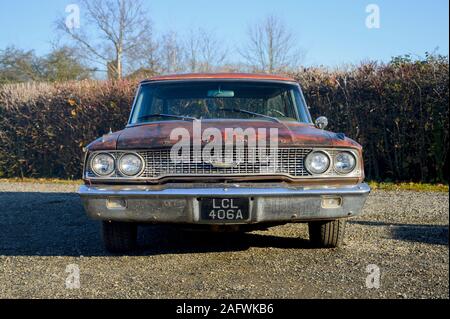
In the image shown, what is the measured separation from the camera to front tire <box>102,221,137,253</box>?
4703mm

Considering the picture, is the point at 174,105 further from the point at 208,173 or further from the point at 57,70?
the point at 57,70

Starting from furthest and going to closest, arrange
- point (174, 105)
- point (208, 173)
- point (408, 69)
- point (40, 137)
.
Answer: point (40, 137) < point (408, 69) < point (174, 105) < point (208, 173)

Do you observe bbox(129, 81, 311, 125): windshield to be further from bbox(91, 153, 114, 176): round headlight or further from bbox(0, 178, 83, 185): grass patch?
bbox(0, 178, 83, 185): grass patch

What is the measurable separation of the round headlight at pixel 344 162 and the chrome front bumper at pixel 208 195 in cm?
15

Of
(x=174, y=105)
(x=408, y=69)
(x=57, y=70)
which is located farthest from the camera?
(x=57, y=70)

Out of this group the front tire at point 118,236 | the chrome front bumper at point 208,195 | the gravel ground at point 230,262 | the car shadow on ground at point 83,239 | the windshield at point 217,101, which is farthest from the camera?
the windshield at point 217,101

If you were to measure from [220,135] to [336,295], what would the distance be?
147cm

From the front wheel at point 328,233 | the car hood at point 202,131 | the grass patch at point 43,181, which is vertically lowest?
the grass patch at point 43,181

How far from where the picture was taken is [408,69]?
10.3m

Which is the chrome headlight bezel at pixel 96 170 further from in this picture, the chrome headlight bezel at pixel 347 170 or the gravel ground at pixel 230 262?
the chrome headlight bezel at pixel 347 170

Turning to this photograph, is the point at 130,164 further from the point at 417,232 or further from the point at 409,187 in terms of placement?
the point at 409,187

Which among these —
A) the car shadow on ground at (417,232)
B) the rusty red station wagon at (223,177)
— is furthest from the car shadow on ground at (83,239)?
the car shadow on ground at (417,232)

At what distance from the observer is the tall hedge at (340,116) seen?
980cm
